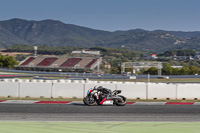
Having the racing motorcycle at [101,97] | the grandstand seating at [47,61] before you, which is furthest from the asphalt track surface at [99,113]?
the grandstand seating at [47,61]

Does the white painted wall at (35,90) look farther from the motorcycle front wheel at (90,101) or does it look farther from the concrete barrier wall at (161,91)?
the concrete barrier wall at (161,91)

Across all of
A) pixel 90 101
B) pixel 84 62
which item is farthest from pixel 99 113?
pixel 84 62

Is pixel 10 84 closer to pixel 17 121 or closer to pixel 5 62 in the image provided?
pixel 17 121

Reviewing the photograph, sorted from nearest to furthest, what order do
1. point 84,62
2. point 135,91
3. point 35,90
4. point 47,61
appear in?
point 35,90 < point 135,91 < point 84,62 < point 47,61

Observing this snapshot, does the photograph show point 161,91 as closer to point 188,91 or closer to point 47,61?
point 188,91

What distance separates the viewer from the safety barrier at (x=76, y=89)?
2041cm

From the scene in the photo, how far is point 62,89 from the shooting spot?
20.5 m

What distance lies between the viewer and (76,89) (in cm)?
2045

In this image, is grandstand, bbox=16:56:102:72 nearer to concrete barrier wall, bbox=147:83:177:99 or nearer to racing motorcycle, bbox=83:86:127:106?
concrete barrier wall, bbox=147:83:177:99

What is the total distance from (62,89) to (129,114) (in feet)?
23.3
